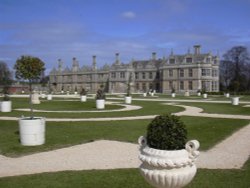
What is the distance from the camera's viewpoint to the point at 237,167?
7254 mm

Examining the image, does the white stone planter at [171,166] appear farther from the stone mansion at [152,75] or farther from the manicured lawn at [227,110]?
the stone mansion at [152,75]

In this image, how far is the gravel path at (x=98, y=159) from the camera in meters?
7.23

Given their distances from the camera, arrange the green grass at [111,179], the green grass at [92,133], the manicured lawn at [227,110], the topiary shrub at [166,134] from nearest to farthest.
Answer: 1. the topiary shrub at [166,134]
2. the green grass at [111,179]
3. the green grass at [92,133]
4. the manicured lawn at [227,110]

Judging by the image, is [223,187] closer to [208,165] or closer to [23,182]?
[208,165]

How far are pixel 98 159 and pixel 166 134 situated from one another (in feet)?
12.7

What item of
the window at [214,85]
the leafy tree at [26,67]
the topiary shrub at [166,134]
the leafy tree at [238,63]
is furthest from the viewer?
the window at [214,85]

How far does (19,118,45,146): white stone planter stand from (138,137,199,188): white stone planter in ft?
19.6

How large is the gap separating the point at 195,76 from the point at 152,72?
13.7 m

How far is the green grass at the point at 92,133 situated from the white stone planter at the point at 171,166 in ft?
16.6

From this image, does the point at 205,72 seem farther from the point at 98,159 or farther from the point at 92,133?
the point at 98,159

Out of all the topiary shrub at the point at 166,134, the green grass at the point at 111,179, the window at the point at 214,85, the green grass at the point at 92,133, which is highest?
the window at the point at 214,85

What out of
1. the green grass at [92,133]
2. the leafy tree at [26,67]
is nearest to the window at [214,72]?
the green grass at [92,133]

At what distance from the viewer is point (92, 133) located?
11.9 m

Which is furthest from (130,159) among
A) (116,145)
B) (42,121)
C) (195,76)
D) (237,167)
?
(195,76)
